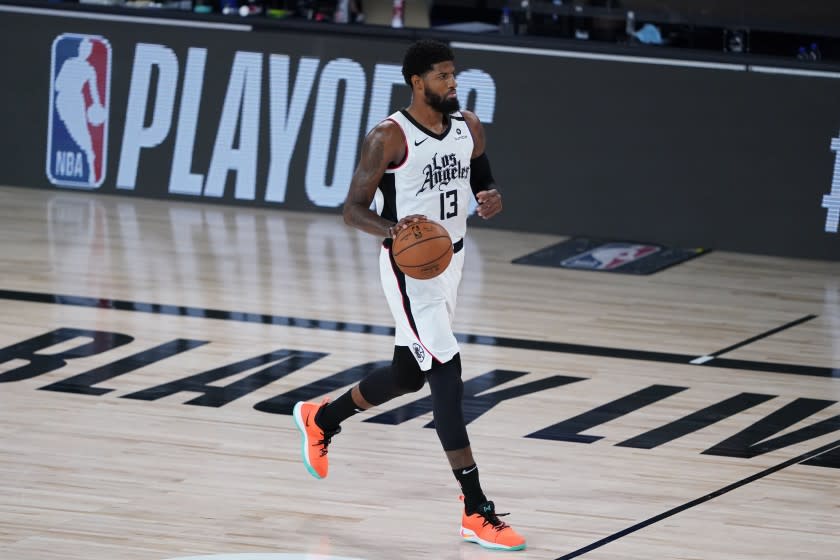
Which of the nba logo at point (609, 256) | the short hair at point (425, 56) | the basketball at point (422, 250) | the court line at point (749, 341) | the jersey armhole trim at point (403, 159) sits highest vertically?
the short hair at point (425, 56)

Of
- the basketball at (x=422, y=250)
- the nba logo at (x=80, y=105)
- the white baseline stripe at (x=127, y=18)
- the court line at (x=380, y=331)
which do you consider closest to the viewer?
the basketball at (x=422, y=250)

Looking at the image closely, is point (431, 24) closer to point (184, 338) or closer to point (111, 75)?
point (111, 75)

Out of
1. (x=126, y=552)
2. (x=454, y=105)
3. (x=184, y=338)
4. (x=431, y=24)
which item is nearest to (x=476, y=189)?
(x=454, y=105)

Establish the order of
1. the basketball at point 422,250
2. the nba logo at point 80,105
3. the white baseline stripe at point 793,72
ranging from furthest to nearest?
the nba logo at point 80,105
the white baseline stripe at point 793,72
the basketball at point 422,250

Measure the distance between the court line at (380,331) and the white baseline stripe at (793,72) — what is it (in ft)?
11.7

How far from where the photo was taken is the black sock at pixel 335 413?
664 cm

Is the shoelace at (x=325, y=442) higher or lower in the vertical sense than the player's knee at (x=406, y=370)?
lower

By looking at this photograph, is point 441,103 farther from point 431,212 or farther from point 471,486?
point 471,486

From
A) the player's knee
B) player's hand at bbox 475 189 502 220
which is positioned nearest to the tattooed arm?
player's hand at bbox 475 189 502 220

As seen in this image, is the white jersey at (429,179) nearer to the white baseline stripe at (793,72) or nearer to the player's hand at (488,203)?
the player's hand at (488,203)

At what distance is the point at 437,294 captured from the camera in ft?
20.0

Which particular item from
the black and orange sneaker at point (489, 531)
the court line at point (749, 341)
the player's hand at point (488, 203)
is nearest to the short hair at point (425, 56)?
the player's hand at point (488, 203)

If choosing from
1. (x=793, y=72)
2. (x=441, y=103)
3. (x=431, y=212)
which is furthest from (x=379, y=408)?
(x=793, y=72)

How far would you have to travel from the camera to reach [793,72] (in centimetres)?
1205
